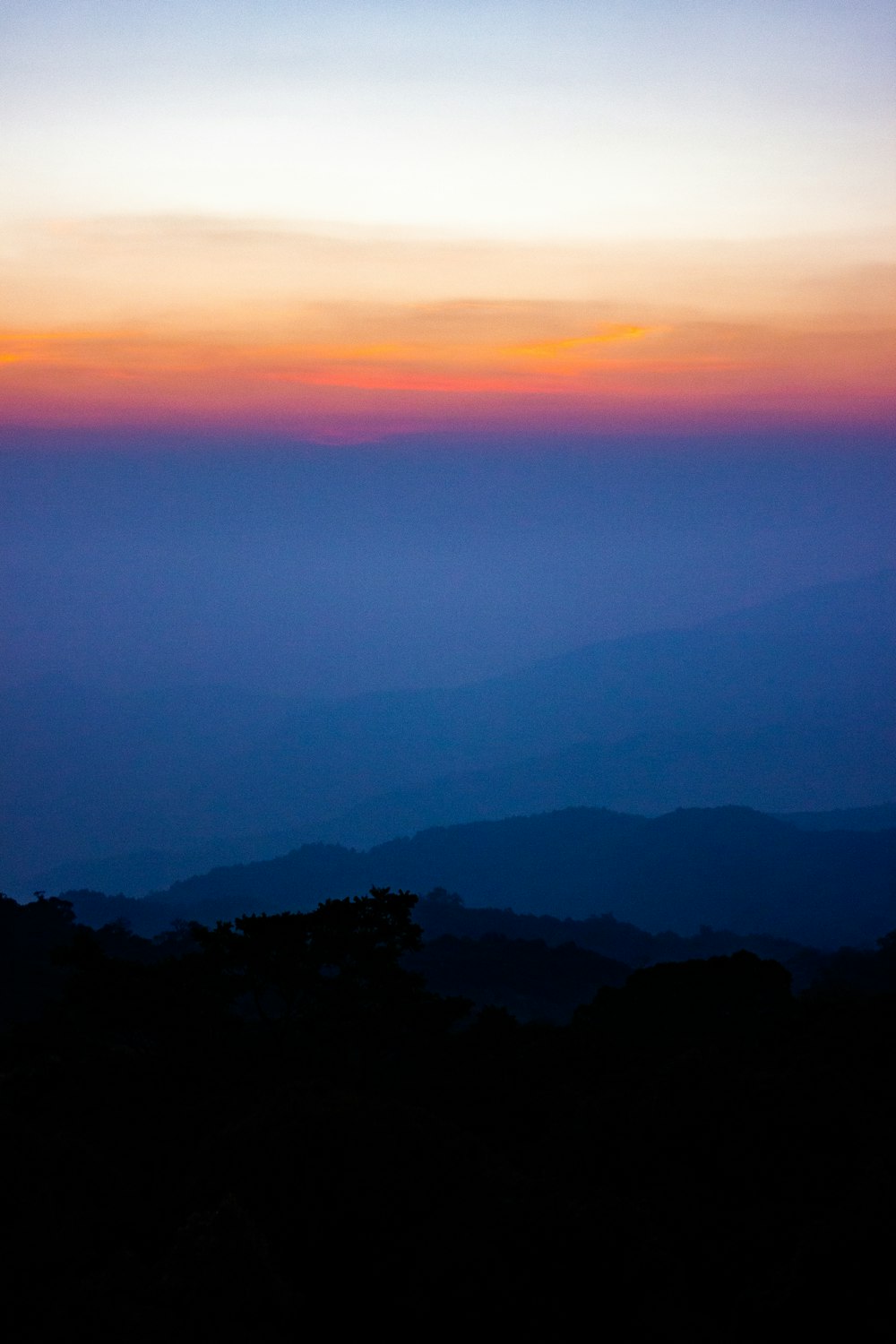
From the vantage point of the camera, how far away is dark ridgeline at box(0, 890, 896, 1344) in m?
15.6

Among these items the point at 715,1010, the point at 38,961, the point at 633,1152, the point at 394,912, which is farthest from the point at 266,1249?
the point at 38,961

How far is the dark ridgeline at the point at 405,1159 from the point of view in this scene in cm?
1557

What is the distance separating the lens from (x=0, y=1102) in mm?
23172

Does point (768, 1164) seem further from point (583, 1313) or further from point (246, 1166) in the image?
point (246, 1166)

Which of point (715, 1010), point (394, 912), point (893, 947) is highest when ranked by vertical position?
point (394, 912)

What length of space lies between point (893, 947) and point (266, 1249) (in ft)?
267

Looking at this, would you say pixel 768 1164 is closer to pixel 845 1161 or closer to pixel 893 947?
pixel 845 1161

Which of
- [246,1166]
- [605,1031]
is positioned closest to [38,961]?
[605,1031]

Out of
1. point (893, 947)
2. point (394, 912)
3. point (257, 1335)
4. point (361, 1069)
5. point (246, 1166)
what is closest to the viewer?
point (257, 1335)

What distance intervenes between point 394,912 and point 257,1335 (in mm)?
14338

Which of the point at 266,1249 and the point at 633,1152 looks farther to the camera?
the point at 633,1152

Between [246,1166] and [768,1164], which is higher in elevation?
[246,1166]

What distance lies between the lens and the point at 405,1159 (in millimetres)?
19203

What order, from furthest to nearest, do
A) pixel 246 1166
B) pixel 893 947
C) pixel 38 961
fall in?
1. pixel 893 947
2. pixel 38 961
3. pixel 246 1166
